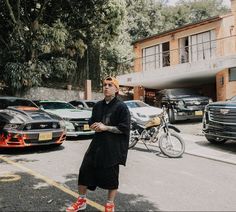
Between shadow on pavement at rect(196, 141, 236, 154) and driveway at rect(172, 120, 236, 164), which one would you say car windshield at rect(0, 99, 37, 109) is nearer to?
driveway at rect(172, 120, 236, 164)

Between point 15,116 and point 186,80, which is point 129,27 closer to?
point 186,80

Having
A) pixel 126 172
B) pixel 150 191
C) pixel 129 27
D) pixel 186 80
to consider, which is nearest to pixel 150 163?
pixel 126 172

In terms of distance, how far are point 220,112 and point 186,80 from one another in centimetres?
1119

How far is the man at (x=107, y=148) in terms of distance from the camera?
157 inches

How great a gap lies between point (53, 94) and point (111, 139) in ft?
65.8

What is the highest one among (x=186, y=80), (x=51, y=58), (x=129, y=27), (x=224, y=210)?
(x=129, y=27)

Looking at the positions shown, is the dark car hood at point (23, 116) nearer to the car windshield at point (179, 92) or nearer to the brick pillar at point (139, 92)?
the car windshield at point (179, 92)

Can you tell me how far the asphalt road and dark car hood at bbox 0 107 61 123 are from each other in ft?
2.73

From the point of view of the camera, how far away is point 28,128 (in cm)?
823

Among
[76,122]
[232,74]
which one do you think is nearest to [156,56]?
[232,74]

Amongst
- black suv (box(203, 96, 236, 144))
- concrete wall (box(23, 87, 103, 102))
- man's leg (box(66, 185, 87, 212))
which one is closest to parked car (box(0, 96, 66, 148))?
black suv (box(203, 96, 236, 144))

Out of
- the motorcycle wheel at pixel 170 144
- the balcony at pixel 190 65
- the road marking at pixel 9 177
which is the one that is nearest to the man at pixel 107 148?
the road marking at pixel 9 177

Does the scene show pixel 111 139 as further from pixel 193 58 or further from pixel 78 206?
pixel 193 58

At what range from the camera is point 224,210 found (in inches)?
177
